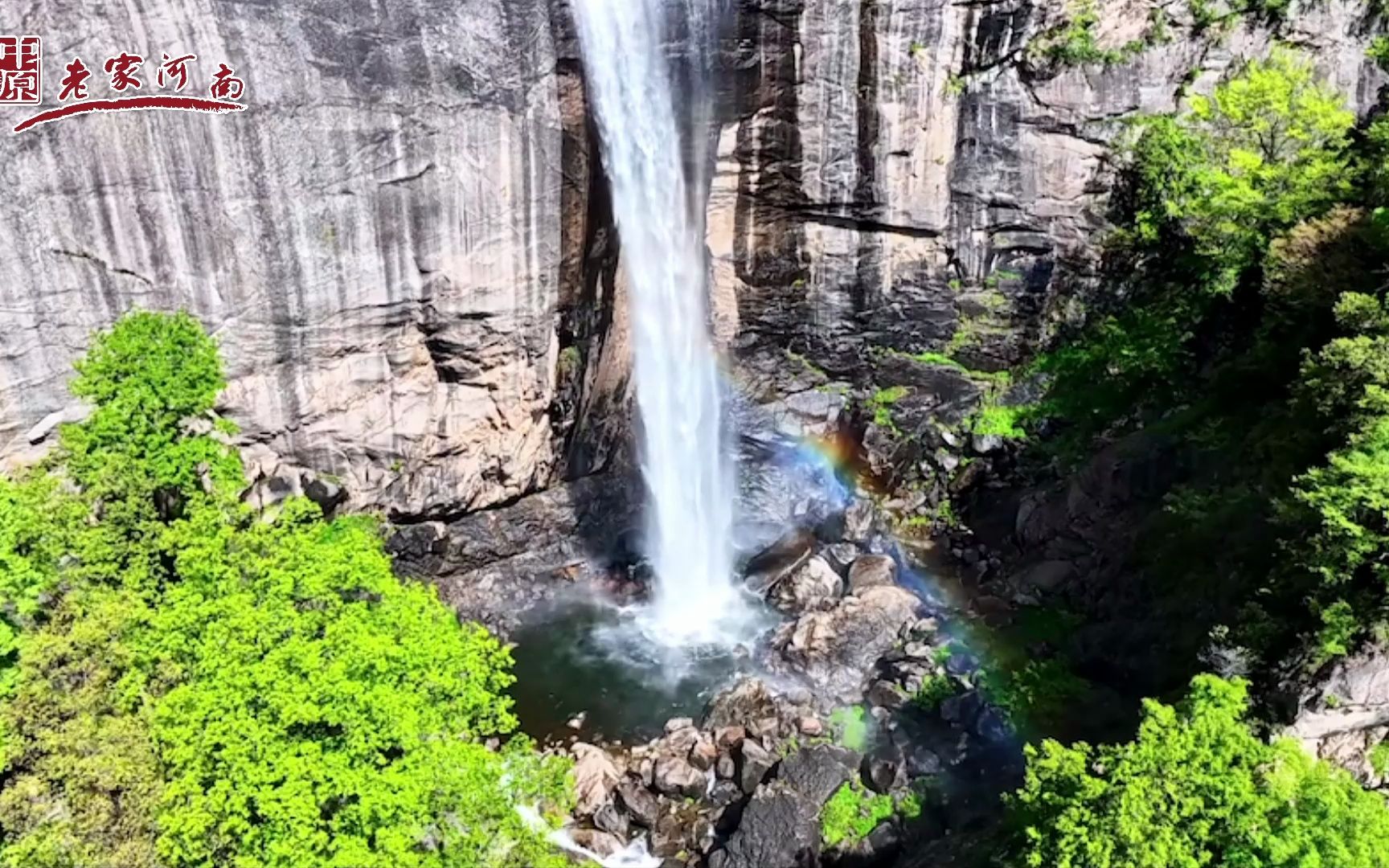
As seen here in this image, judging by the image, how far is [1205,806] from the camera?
A: 10312 millimetres

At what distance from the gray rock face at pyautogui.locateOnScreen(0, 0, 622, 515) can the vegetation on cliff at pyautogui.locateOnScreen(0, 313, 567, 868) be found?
464cm

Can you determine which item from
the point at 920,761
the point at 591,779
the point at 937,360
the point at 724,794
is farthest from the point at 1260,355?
the point at 591,779

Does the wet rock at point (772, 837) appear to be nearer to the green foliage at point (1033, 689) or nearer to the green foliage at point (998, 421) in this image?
the green foliage at point (1033, 689)

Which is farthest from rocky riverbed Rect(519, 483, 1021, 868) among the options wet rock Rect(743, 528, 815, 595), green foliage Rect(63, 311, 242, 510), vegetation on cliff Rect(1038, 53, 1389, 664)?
green foliage Rect(63, 311, 242, 510)

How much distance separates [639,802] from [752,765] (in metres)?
2.29

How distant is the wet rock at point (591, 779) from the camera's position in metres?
17.8

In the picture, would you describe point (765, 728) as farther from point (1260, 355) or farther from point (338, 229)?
point (338, 229)

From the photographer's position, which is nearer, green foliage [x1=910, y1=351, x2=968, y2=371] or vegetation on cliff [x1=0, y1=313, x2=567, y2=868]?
vegetation on cliff [x1=0, y1=313, x2=567, y2=868]

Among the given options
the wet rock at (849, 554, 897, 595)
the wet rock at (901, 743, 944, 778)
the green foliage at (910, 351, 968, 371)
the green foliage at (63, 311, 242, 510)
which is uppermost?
the green foliage at (63, 311, 242, 510)

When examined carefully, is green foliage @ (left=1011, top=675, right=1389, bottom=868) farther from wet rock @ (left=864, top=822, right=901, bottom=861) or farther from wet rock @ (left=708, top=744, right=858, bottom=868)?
wet rock @ (left=708, top=744, right=858, bottom=868)

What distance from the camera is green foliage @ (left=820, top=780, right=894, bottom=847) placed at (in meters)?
16.7

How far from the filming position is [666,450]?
2631 cm

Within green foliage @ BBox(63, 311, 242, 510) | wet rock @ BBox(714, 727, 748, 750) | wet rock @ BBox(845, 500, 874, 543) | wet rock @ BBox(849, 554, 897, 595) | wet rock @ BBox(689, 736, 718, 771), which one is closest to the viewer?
green foliage @ BBox(63, 311, 242, 510)

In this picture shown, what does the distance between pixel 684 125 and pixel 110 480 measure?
16219 millimetres
